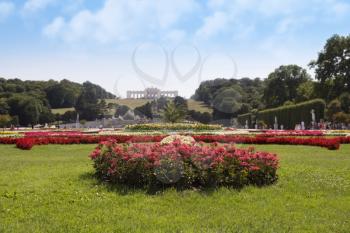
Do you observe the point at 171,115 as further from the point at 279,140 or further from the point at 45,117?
the point at 45,117

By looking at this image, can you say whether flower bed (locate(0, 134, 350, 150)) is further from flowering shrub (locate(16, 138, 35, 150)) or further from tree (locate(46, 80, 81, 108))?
tree (locate(46, 80, 81, 108))

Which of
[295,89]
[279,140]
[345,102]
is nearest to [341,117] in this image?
[345,102]

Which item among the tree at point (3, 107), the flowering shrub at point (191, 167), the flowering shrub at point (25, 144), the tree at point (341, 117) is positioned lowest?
the flowering shrub at point (191, 167)

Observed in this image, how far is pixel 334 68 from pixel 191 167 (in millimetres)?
48247

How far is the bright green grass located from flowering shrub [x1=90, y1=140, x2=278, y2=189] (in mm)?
320

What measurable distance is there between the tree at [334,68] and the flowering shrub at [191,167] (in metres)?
46.9

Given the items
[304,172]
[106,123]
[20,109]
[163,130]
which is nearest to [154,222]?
[304,172]

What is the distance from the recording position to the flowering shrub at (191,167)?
7723 millimetres

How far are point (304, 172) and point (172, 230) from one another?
199 inches

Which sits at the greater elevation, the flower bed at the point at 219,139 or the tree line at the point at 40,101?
the tree line at the point at 40,101

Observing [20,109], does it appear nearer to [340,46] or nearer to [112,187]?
[340,46]

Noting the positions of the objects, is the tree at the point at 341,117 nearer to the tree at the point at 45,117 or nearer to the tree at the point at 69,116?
the tree at the point at 45,117

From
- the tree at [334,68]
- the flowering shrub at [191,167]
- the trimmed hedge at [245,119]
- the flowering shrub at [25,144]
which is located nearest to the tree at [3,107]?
the trimmed hedge at [245,119]

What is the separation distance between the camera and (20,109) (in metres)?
81.1
